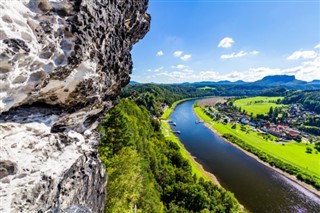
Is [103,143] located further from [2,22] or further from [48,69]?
[2,22]

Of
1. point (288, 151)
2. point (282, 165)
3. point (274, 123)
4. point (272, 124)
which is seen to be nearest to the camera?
point (282, 165)

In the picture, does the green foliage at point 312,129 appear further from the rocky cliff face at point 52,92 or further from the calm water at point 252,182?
the rocky cliff face at point 52,92

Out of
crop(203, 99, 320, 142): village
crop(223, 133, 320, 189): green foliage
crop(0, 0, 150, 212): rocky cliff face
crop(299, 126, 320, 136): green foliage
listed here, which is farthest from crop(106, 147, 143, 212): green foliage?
crop(299, 126, 320, 136): green foliage

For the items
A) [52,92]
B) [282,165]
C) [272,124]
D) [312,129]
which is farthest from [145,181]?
[272,124]

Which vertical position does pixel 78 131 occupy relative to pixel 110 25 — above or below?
below

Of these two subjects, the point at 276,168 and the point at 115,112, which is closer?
the point at 115,112

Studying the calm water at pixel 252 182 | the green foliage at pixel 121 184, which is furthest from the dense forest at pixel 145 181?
the calm water at pixel 252 182

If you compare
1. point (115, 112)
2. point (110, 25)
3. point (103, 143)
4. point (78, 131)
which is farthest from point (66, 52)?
point (115, 112)

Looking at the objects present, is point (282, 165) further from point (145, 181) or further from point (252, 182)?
point (145, 181)
